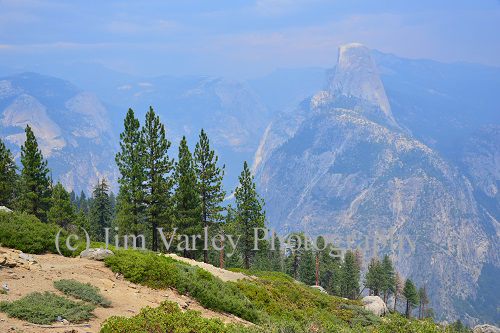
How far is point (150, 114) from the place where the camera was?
34.4 m

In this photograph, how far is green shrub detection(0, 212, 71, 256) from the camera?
16.1m

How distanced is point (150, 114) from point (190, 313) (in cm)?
2686

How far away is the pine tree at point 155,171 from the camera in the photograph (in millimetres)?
34531

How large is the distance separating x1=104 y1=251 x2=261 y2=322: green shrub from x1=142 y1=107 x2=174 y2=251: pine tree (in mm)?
17935

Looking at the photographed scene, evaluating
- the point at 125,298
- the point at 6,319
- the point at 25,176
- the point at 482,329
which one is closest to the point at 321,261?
the point at 482,329

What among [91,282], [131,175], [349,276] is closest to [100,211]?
[131,175]

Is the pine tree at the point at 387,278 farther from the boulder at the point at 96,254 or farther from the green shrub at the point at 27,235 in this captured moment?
the green shrub at the point at 27,235

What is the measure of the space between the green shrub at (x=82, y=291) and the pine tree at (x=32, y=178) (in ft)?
96.3

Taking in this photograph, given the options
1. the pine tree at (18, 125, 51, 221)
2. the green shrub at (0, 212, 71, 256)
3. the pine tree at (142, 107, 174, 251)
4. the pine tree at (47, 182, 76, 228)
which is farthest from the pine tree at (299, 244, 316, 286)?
the green shrub at (0, 212, 71, 256)

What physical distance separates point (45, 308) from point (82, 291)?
2.19 m

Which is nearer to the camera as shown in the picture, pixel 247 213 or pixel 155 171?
pixel 155 171

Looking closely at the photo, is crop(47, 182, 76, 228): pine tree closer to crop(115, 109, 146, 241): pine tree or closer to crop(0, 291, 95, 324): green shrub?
crop(115, 109, 146, 241): pine tree

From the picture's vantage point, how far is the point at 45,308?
10.6m

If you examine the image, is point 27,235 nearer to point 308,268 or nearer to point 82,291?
→ point 82,291
